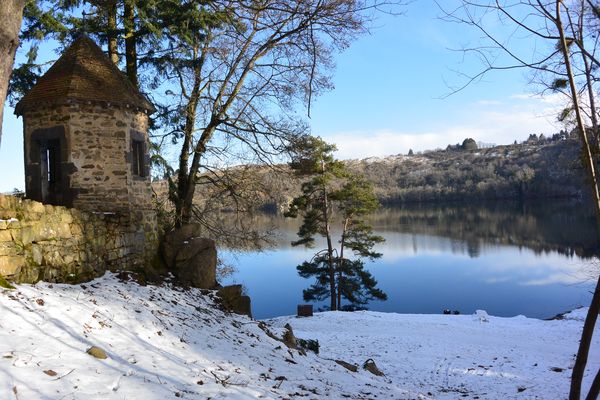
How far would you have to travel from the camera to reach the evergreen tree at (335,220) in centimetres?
2745

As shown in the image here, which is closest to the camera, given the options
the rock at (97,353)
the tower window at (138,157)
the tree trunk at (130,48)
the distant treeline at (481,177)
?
the rock at (97,353)

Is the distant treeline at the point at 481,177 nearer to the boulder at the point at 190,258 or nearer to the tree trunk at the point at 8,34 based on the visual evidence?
the boulder at the point at 190,258

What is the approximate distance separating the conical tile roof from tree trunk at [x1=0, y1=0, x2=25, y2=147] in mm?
4480

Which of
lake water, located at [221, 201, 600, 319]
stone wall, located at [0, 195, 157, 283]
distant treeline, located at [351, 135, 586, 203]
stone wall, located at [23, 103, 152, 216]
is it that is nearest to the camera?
stone wall, located at [0, 195, 157, 283]

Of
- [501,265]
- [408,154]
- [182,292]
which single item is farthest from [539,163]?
[182,292]

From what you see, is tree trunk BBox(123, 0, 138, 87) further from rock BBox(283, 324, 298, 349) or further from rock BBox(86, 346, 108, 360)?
rock BBox(86, 346, 108, 360)

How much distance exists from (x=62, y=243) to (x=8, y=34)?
12.0 feet

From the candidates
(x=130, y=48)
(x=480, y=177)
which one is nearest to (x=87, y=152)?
(x=130, y=48)

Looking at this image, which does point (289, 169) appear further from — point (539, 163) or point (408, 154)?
point (408, 154)

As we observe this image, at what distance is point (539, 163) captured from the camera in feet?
293

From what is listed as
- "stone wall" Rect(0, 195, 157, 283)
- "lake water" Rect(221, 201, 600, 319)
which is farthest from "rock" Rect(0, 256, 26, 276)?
→ "lake water" Rect(221, 201, 600, 319)

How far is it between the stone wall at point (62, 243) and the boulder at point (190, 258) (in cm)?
75

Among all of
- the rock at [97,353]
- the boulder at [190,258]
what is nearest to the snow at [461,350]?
the boulder at [190,258]

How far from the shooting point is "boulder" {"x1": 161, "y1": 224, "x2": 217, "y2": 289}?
10242 millimetres
